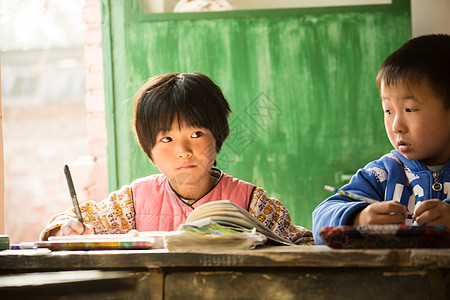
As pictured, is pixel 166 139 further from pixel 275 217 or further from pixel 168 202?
pixel 275 217

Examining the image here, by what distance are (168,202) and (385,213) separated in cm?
81

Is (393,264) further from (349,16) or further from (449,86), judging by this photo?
(349,16)

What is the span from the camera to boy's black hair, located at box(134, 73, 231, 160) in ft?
5.89

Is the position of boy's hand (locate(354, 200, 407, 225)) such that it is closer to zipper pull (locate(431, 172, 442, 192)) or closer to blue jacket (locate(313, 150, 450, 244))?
blue jacket (locate(313, 150, 450, 244))

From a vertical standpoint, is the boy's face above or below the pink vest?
above

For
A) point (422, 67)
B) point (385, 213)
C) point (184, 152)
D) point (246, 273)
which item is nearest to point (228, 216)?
point (246, 273)

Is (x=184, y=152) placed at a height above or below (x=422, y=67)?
below

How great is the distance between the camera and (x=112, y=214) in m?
1.86

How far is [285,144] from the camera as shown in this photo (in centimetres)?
356

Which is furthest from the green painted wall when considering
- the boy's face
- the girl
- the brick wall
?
the boy's face

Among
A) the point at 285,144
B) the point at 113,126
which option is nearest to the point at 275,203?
the point at 285,144

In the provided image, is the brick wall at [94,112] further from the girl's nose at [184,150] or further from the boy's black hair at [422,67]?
the boy's black hair at [422,67]

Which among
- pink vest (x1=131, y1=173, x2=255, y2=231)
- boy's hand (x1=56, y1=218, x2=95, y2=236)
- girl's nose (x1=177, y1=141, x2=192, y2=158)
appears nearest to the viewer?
boy's hand (x1=56, y1=218, x2=95, y2=236)

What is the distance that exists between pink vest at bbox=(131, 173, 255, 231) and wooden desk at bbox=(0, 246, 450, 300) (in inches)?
28.2
